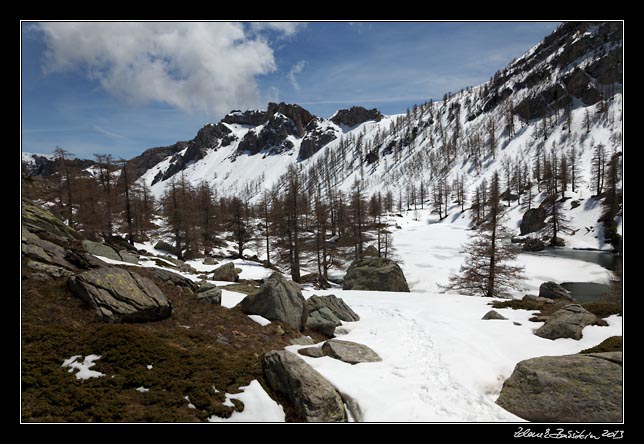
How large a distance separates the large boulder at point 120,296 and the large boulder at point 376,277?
1858 centimetres

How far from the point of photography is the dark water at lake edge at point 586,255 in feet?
136

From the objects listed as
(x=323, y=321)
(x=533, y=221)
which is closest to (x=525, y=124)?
(x=533, y=221)

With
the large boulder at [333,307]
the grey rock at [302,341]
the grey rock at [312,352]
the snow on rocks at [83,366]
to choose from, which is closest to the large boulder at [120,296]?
the snow on rocks at [83,366]

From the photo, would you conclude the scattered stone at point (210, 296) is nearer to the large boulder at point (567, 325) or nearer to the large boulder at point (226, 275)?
the large boulder at point (226, 275)

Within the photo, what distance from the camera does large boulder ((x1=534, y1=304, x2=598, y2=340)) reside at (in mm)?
10609

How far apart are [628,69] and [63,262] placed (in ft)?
59.1

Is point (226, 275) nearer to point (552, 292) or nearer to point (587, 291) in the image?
point (552, 292)

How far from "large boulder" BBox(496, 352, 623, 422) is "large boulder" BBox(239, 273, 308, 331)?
24.8 feet

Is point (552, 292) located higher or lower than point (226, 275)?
lower

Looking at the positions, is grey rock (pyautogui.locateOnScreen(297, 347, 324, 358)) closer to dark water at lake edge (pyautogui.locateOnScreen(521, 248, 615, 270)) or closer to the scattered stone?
the scattered stone

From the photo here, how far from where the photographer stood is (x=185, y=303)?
12.3 metres

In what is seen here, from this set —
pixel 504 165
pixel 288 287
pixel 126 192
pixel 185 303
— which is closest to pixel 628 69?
pixel 288 287

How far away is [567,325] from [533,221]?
204ft

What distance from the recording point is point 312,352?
370 inches
